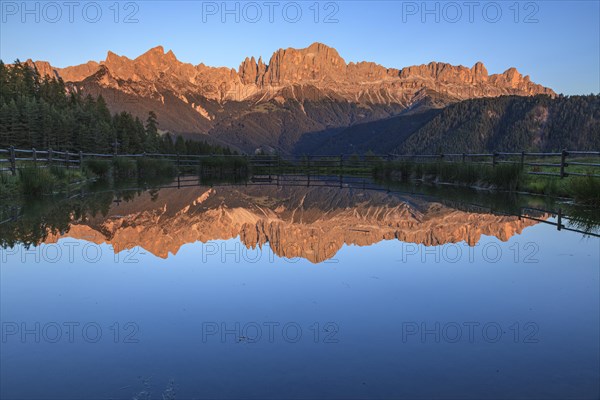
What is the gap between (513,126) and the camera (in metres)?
132

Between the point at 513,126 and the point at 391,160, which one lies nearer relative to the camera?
the point at 391,160

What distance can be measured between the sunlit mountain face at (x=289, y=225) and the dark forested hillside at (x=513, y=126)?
350ft

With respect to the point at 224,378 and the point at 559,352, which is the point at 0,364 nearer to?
the point at 224,378

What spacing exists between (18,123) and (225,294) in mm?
59770

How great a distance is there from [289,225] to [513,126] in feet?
451

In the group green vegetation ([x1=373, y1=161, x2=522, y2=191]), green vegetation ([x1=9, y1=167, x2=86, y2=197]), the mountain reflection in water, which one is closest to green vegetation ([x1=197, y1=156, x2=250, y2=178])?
green vegetation ([x1=373, y1=161, x2=522, y2=191])

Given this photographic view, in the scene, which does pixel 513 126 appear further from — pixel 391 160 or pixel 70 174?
pixel 70 174

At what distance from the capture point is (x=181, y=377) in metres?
2.96

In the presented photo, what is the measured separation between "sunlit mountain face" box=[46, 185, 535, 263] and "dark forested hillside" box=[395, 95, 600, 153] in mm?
106660

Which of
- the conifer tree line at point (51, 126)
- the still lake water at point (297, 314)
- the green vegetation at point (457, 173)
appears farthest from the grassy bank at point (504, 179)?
the conifer tree line at point (51, 126)

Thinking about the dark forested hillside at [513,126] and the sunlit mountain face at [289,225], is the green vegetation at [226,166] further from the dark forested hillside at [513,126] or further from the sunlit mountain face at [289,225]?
the dark forested hillside at [513,126]

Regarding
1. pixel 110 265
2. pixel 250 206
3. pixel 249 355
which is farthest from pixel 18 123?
pixel 249 355

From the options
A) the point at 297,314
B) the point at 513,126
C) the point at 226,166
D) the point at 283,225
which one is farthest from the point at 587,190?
the point at 513,126

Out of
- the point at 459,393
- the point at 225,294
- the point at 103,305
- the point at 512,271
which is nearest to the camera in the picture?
the point at 459,393
